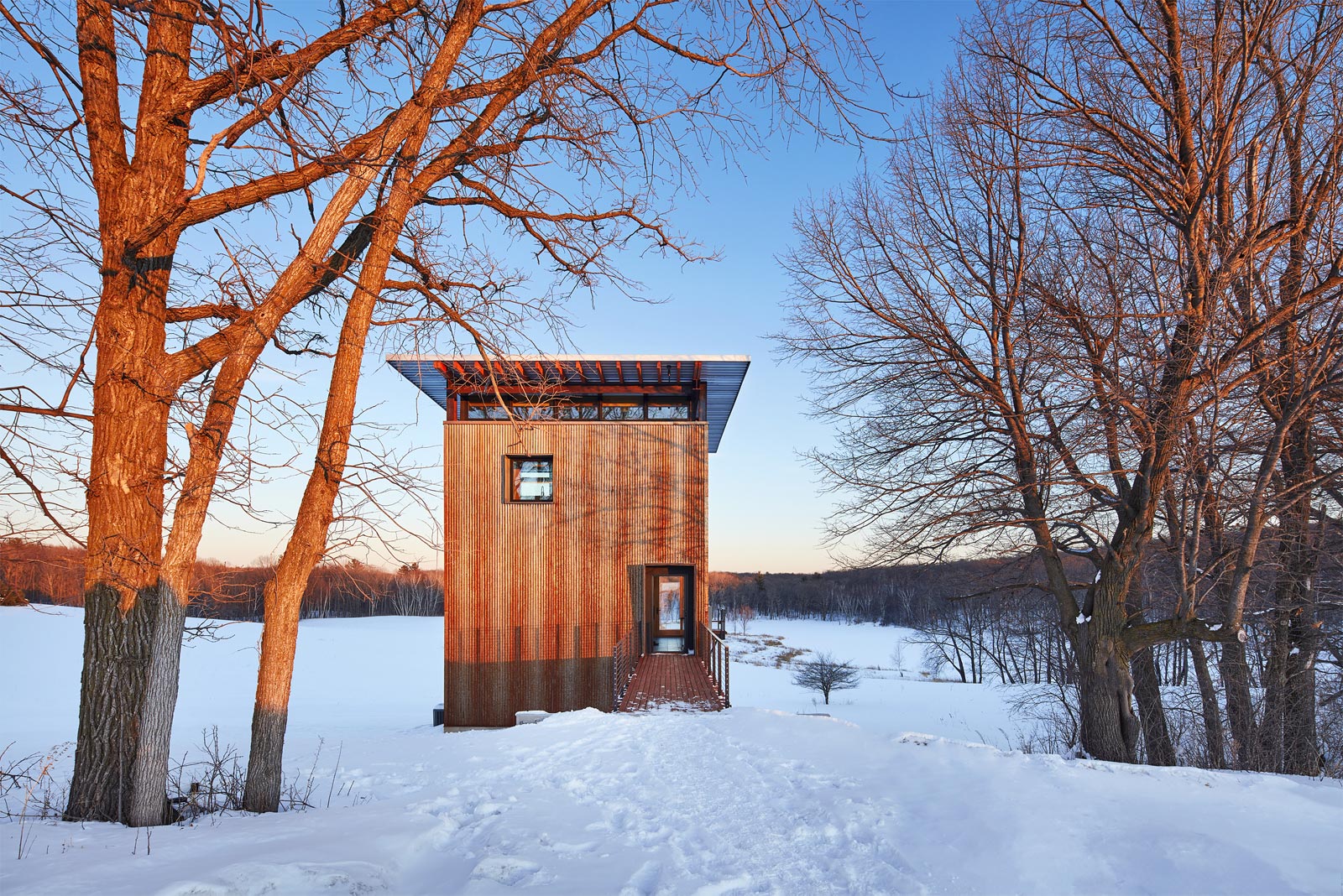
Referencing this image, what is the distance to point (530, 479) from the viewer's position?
1401 cm

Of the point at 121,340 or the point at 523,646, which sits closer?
the point at 121,340

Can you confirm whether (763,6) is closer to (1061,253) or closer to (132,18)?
(132,18)

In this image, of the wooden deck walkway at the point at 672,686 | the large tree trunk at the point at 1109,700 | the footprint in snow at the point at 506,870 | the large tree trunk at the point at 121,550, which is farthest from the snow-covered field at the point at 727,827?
the large tree trunk at the point at 1109,700

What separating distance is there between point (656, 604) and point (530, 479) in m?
3.74

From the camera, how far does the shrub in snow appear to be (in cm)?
3138

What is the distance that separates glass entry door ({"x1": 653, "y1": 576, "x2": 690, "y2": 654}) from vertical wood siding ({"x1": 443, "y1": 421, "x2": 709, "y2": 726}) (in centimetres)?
81

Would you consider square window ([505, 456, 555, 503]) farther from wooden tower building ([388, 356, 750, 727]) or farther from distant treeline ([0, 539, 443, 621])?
distant treeline ([0, 539, 443, 621])

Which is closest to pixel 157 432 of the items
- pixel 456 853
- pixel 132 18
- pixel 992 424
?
pixel 132 18

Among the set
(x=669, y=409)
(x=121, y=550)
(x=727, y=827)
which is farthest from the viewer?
(x=669, y=409)

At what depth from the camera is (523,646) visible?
1347 cm

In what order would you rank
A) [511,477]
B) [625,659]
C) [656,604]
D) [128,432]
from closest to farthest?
1. [128,432]
2. [625,659]
3. [511,477]
4. [656,604]

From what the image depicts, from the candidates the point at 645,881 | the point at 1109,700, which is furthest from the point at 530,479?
the point at 645,881

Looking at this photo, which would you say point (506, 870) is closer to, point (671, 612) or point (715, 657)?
point (715, 657)

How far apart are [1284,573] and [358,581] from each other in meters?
10.7
